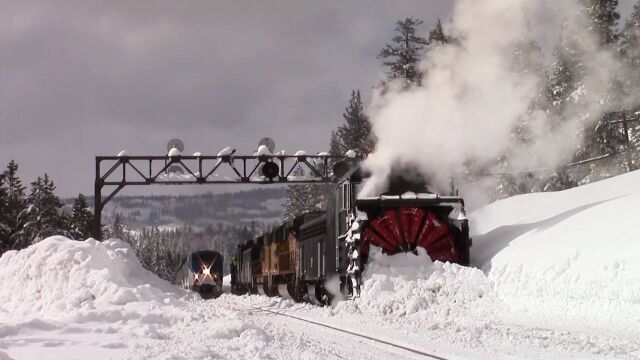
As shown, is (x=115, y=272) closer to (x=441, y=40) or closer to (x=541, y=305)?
(x=541, y=305)

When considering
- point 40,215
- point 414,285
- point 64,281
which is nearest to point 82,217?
point 40,215

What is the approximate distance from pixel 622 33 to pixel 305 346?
33160mm

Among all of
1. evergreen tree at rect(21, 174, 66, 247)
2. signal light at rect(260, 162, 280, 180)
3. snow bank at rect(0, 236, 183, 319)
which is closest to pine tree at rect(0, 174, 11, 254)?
evergreen tree at rect(21, 174, 66, 247)

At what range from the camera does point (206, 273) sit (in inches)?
1721

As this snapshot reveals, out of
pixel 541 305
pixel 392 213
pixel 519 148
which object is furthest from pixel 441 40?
pixel 541 305

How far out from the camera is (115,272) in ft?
65.1

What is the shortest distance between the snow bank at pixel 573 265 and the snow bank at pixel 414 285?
59 centimetres

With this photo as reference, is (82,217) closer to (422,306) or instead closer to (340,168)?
(340,168)

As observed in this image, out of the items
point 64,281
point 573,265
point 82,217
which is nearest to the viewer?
point 573,265

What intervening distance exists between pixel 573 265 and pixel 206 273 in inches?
1343

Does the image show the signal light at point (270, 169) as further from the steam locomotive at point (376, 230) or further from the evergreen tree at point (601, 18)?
the evergreen tree at point (601, 18)

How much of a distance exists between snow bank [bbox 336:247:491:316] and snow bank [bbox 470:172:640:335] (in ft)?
1.94

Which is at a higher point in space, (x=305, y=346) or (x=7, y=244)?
(x=7, y=244)

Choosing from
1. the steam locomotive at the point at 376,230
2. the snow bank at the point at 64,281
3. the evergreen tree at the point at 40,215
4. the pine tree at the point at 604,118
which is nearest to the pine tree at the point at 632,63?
the pine tree at the point at 604,118
